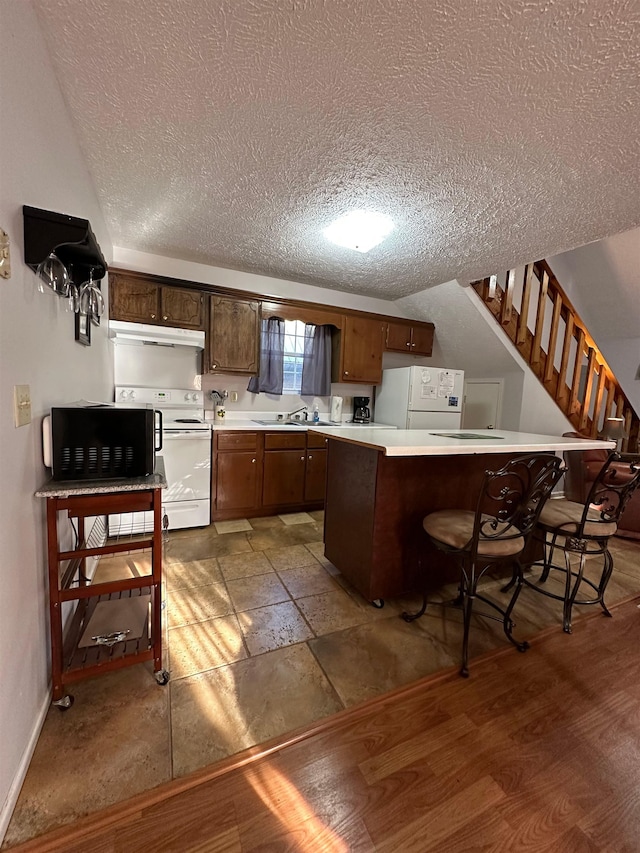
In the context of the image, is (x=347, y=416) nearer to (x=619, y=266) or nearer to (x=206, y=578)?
(x=206, y=578)

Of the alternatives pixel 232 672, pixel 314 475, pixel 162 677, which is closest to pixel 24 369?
pixel 162 677

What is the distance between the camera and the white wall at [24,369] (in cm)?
98

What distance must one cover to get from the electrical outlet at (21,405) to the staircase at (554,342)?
12.6ft

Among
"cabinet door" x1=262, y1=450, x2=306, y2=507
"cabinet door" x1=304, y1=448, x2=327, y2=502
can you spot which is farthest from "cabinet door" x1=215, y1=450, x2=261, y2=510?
"cabinet door" x1=304, y1=448, x2=327, y2=502

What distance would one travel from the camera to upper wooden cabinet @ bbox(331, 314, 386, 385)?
155 inches

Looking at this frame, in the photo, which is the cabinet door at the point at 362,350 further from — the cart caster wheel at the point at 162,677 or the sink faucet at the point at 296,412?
the cart caster wheel at the point at 162,677

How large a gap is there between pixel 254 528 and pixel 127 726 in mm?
1901

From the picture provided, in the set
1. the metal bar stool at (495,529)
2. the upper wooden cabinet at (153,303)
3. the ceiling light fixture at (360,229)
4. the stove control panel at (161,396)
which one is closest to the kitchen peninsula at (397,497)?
the metal bar stool at (495,529)

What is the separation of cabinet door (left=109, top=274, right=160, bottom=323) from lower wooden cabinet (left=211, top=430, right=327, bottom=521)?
124cm

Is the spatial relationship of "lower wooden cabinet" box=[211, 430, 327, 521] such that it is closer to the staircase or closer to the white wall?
the white wall

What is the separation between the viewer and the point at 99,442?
4.56 feet

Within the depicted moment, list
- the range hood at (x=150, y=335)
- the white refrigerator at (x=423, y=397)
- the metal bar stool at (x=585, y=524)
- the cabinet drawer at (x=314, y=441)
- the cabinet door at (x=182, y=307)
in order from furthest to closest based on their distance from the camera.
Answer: the white refrigerator at (x=423, y=397)
the cabinet drawer at (x=314, y=441)
the cabinet door at (x=182, y=307)
the range hood at (x=150, y=335)
the metal bar stool at (x=585, y=524)

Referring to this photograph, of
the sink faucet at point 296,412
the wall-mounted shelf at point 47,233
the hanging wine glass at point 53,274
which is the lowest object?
the sink faucet at point 296,412

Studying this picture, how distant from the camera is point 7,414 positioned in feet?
3.26
